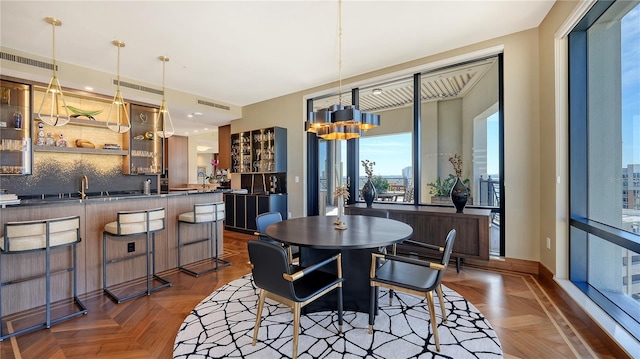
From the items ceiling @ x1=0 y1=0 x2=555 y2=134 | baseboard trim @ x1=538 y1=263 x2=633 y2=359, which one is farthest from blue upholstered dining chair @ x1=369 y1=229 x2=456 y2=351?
ceiling @ x1=0 y1=0 x2=555 y2=134

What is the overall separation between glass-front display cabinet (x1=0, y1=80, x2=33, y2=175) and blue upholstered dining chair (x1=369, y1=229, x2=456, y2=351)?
15.5 feet

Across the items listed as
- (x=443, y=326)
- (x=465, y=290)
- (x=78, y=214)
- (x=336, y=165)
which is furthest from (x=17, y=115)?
(x=465, y=290)

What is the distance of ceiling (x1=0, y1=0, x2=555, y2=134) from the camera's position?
2859 mm

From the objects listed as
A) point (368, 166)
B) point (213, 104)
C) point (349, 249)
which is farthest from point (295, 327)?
point (213, 104)

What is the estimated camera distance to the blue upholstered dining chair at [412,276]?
198 cm

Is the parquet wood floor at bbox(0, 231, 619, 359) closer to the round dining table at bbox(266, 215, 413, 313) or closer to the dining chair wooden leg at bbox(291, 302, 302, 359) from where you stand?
the dining chair wooden leg at bbox(291, 302, 302, 359)

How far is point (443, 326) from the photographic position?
2273mm

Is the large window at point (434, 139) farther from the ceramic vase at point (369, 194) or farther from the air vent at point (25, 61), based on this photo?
the air vent at point (25, 61)

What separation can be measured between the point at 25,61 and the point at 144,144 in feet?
6.17

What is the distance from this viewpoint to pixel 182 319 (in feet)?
8.06

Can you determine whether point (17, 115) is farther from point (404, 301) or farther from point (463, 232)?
point (463, 232)

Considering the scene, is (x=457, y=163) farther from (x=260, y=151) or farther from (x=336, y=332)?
(x=260, y=151)

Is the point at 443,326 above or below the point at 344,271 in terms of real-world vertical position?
below

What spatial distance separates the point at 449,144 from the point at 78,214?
4.70 meters
